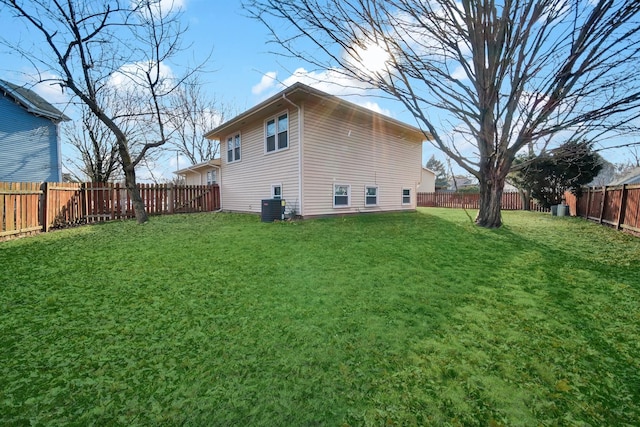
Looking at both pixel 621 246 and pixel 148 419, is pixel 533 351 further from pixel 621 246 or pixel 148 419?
pixel 621 246

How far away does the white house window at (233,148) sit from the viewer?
45.7ft

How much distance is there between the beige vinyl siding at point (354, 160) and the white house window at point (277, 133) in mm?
1076

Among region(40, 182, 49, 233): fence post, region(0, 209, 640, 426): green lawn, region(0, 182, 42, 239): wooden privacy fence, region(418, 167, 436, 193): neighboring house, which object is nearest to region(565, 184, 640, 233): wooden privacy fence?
region(0, 209, 640, 426): green lawn

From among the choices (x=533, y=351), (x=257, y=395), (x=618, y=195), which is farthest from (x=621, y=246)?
(x=257, y=395)

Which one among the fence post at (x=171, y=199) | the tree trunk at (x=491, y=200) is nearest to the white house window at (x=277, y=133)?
the fence post at (x=171, y=199)

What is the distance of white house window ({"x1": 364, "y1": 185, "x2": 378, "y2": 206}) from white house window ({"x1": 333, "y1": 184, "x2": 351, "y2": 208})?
1178 mm

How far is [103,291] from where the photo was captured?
145 inches

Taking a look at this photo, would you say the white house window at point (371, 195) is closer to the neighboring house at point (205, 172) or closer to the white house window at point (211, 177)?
the neighboring house at point (205, 172)

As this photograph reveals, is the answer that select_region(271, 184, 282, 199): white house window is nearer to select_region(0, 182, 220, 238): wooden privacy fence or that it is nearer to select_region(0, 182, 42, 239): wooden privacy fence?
select_region(0, 182, 220, 238): wooden privacy fence

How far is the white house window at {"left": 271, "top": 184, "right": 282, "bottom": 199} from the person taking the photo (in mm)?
11047

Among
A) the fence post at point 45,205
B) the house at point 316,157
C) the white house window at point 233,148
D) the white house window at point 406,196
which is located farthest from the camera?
the white house window at point 406,196

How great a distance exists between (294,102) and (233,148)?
227 inches

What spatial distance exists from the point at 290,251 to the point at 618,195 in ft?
33.7

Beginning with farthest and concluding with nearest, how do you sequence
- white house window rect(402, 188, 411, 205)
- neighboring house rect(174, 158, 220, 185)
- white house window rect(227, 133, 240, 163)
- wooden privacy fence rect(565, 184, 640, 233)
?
neighboring house rect(174, 158, 220, 185), white house window rect(402, 188, 411, 205), white house window rect(227, 133, 240, 163), wooden privacy fence rect(565, 184, 640, 233)
